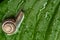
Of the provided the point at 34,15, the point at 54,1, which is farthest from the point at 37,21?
the point at 54,1

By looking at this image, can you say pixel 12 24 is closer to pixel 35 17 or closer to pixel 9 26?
pixel 9 26

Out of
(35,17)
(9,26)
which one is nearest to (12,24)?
(9,26)

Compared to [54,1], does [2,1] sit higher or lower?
higher

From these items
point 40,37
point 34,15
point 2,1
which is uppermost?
point 2,1

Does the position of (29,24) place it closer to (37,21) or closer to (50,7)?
(37,21)

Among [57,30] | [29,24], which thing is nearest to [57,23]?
[57,30]

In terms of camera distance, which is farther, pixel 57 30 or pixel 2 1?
pixel 2 1
